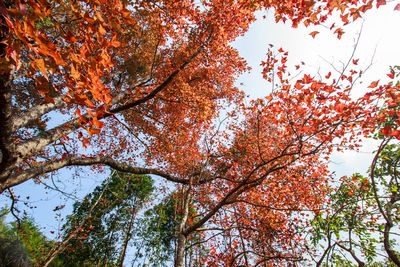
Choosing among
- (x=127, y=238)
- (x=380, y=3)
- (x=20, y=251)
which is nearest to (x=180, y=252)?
(x=380, y=3)

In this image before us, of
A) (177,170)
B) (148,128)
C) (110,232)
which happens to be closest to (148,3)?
(148,128)

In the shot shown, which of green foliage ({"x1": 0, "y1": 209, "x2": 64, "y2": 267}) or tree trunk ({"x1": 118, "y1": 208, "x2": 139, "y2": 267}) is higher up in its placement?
tree trunk ({"x1": 118, "y1": 208, "x2": 139, "y2": 267})

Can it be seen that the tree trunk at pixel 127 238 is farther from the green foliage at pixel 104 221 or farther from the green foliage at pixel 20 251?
the green foliage at pixel 20 251

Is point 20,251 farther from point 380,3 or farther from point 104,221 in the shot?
point 380,3

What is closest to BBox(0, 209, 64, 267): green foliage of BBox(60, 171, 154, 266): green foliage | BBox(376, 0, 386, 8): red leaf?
BBox(60, 171, 154, 266): green foliage

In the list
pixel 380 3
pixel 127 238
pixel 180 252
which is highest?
pixel 380 3

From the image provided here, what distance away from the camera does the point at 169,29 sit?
584cm

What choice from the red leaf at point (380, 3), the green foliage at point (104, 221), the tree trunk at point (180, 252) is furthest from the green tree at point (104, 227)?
the red leaf at point (380, 3)

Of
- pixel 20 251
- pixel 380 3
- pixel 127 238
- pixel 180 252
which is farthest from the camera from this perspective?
pixel 127 238

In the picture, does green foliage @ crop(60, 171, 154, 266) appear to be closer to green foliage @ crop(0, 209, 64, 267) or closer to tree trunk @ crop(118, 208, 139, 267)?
tree trunk @ crop(118, 208, 139, 267)

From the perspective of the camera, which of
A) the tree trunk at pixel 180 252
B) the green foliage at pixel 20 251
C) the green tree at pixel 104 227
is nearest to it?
the tree trunk at pixel 180 252

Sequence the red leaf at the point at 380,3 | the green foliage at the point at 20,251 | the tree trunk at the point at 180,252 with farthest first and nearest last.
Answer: the green foliage at the point at 20,251 < the tree trunk at the point at 180,252 < the red leaf at the point at 380,3

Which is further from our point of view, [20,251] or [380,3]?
[20,251]

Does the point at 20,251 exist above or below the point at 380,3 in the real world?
below
